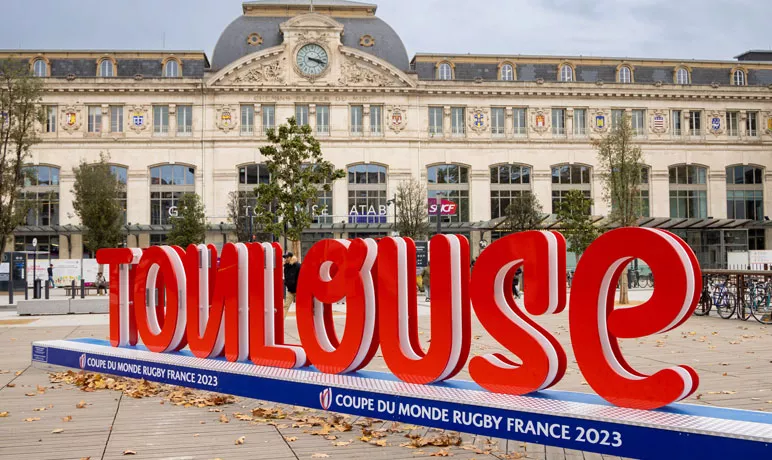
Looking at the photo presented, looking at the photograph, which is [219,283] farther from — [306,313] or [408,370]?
[408,370]

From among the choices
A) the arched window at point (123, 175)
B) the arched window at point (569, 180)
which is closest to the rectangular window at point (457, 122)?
the arched window at point (569, 180)

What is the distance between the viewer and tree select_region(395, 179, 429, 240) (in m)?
48.4

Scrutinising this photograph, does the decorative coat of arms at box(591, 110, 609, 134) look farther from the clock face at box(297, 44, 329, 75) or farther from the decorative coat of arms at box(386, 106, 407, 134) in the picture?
the clock face at box(297, 44, 329, 75)

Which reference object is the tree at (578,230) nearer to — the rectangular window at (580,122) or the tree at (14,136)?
the rectangular window at (580,122)

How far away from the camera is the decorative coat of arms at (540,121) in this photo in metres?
62.6

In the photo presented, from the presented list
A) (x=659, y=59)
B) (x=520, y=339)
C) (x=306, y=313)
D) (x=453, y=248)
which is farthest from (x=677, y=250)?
(x=659, y=59)

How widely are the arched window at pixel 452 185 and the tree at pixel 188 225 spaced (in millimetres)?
18453

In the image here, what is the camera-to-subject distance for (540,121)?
62688mm

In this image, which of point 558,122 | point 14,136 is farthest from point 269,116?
point 14,136

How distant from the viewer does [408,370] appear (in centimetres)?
826

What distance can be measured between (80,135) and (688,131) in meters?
48.6

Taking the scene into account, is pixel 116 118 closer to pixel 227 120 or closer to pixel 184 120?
pixel 184 120

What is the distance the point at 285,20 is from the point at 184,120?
11352mm

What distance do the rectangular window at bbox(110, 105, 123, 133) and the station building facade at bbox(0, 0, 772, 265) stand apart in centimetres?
11
